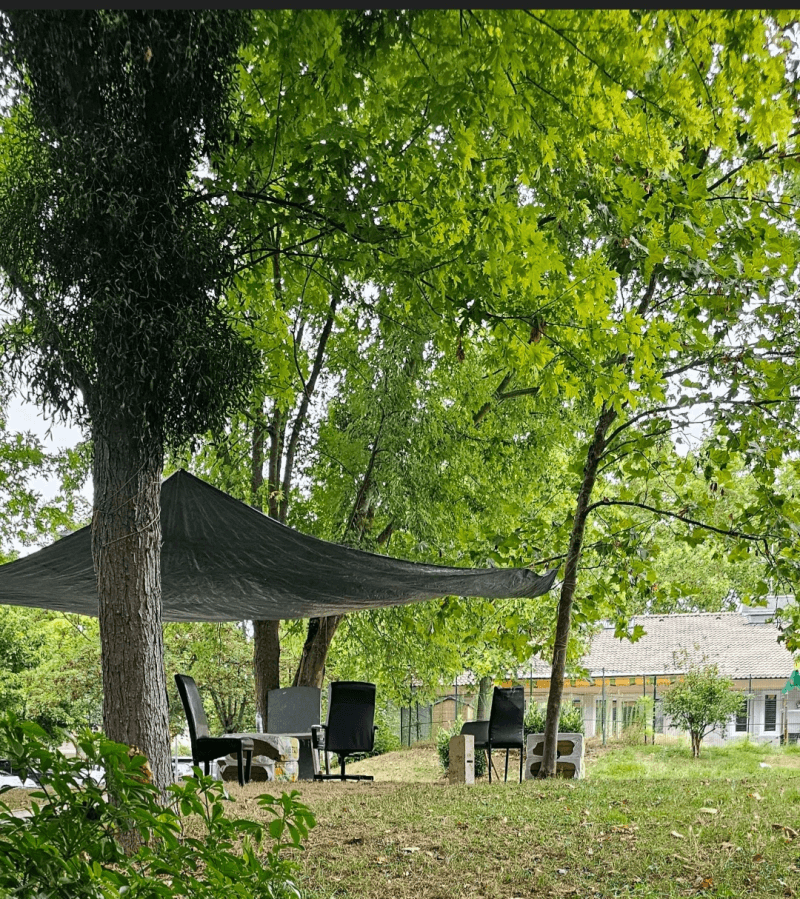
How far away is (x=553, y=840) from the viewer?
155 inches

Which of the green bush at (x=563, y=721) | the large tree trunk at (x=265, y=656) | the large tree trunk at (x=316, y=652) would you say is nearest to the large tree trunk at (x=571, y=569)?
the large tree trunk at (x=316, y=652)

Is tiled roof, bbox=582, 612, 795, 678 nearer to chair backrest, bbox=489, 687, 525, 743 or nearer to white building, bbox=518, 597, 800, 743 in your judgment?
white building, bbox=518, 597, 800, 743

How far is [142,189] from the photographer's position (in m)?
3.76

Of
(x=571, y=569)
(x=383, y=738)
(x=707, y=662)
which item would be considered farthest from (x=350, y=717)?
(x=707, y=662)

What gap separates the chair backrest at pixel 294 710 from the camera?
827 cm

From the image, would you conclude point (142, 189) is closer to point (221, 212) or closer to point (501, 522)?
point (221, 212)

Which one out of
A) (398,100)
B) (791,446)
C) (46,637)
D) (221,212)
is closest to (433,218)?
(398,100)

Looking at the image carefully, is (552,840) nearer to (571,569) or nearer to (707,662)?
(571,569)

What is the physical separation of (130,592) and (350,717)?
→ 456 centimetres

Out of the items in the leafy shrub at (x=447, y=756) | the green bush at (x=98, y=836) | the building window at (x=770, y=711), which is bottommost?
the building window at (x=770, y=711)

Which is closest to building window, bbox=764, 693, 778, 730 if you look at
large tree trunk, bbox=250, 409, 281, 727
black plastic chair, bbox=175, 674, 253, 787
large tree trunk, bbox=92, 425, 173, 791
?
large tree trunk, bbox=250, 409, 281, 727

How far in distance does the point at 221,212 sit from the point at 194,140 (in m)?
0.35

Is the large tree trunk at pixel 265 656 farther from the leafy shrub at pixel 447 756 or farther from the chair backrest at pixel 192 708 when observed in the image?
the leafy shrub at pixel 447 756

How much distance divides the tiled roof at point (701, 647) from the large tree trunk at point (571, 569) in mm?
15262
